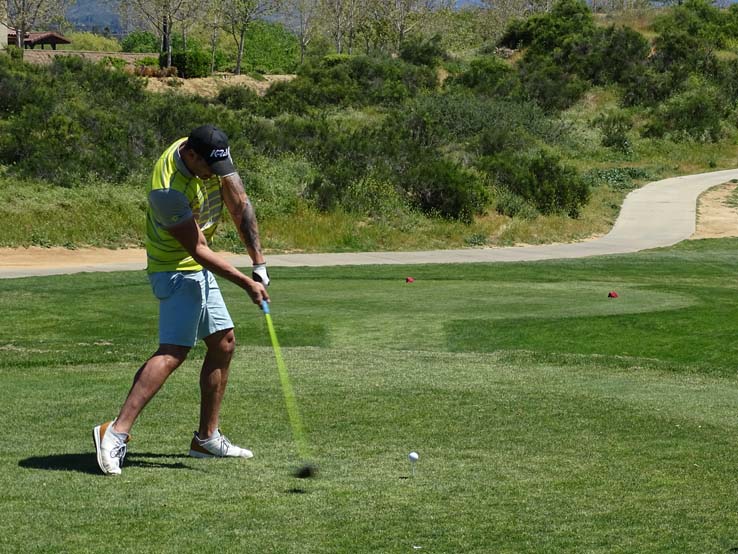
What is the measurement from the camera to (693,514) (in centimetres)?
555

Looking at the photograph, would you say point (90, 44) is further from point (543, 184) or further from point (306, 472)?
point (306, 472)

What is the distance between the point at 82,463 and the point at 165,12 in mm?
67375

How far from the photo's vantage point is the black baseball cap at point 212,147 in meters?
5.98

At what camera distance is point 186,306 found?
639 centimetres

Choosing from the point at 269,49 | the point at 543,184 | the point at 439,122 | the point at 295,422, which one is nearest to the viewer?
the point at 295,422

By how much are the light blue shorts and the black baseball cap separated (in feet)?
2.16

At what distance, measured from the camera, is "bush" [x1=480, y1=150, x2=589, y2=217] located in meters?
33.6

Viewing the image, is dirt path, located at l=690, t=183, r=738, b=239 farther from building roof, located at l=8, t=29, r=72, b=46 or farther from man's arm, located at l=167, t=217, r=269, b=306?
building roof, located at l=8, t=29, r=72, b=46

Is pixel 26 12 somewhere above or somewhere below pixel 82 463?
above

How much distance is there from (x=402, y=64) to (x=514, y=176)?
2661 centimetres

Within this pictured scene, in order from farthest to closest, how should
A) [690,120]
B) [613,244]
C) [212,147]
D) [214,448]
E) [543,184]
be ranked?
1. [690,120]
2. [543,184]
3. [613,244]
4. [214,448]
5. [212,147]

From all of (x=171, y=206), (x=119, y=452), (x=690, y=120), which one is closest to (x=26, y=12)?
(x=690, y=120)

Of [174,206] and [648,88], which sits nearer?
Result: [174,206]

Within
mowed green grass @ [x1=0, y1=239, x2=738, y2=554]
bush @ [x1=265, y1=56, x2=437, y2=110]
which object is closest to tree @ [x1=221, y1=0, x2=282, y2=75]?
bush @ [x1=265, y1=56, x2=437, y2=110]
